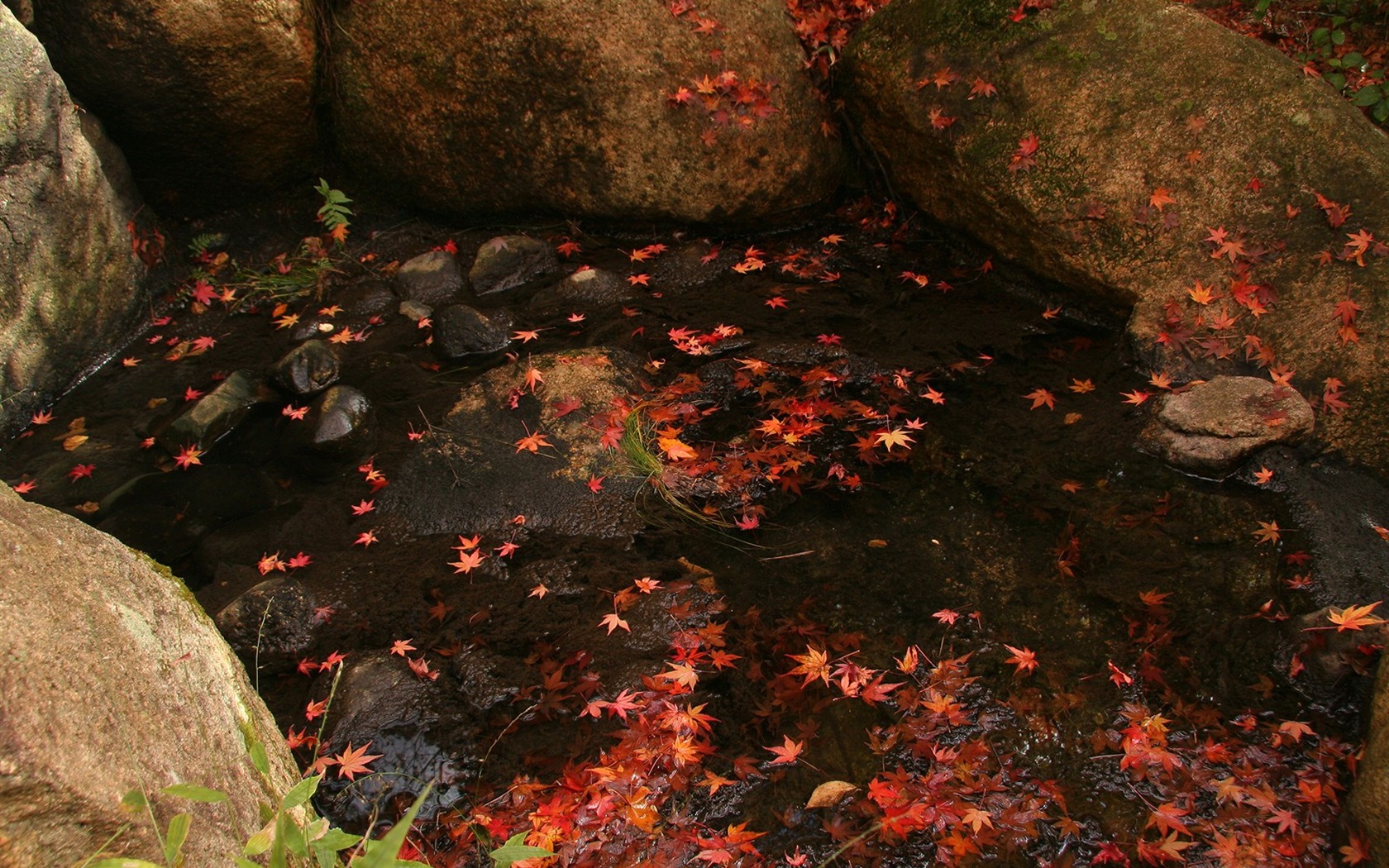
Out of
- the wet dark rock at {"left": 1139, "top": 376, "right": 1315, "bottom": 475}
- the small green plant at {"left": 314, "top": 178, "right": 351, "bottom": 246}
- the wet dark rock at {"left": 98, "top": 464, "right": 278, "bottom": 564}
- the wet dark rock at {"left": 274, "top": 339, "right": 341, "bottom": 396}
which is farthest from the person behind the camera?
the small green plant at {"left": 314, "top": 178, "right": 351, "bottom": 246}

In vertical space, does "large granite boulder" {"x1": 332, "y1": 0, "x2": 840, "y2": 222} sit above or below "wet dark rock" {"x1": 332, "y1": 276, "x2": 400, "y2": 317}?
above

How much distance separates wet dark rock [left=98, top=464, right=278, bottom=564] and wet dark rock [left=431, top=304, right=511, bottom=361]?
145cm

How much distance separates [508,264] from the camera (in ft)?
21.3

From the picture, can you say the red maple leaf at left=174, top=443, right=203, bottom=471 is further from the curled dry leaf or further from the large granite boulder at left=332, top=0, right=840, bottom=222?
the curled dry leaf

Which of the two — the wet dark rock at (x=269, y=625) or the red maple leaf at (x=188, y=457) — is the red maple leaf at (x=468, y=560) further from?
the red maple leaf at (x=188, y=457)

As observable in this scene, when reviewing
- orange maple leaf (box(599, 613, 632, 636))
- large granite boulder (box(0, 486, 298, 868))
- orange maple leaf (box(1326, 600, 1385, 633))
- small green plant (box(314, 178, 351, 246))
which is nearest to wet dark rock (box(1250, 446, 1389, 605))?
orange maple leaf (box(1326, 600, 1385, 633))

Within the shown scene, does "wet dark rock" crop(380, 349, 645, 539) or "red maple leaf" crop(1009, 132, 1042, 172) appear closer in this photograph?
"wet dark rock" crop(380, 349, 645, 539)

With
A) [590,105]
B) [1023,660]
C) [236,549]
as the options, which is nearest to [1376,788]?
[1023,660]

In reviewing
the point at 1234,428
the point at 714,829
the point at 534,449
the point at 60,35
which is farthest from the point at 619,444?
the point at 60,35

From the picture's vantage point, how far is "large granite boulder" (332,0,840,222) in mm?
6238

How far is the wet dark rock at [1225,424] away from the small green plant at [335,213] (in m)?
5.92

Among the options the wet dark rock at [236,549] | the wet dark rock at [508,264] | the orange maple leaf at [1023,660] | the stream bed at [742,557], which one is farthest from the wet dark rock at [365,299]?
the orange maple leaf at [1023,660]

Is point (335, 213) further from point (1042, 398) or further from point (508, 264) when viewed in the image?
point (1042, 398)

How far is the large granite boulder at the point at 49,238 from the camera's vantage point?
16.8 feet
